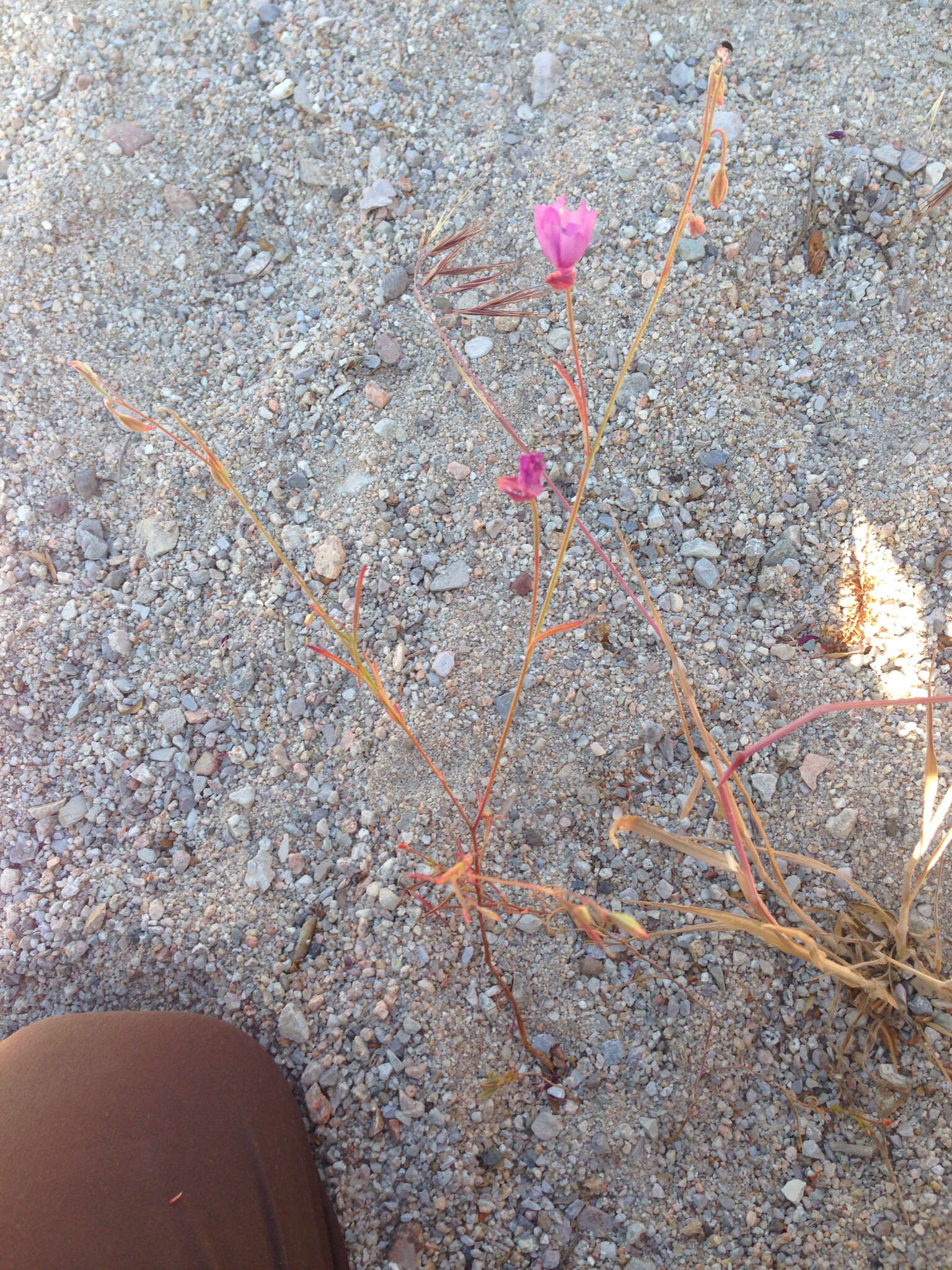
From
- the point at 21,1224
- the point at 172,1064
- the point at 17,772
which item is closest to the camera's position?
the point at 21,1224

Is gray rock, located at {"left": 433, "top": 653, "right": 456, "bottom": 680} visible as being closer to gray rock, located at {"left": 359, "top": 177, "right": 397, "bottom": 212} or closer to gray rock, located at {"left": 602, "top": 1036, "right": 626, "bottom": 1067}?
gray rock, located at {"left": 602, "top": 1036, "right": 626, "bottom": 1067}

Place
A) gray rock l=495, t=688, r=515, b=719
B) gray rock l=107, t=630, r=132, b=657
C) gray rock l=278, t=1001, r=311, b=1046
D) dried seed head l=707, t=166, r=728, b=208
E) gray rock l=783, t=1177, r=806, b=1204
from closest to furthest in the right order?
dried seed head l=707, t=166, r=728, b=208
gray rock l=783, t=1177, r=806, b=1204
gray rock l=278, t=1001, r=311, b=1046
gray rock l=495, t=688, r=515, b=719
gray rock l=107, t=630, r=132, b=657

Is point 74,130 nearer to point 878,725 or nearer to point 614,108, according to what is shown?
point 614,108

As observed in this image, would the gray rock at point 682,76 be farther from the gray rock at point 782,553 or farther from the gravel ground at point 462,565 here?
the gray rock at point 782,553

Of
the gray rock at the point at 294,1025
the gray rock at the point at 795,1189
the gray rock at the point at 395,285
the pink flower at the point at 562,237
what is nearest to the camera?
the pink flower at the point at 562,237

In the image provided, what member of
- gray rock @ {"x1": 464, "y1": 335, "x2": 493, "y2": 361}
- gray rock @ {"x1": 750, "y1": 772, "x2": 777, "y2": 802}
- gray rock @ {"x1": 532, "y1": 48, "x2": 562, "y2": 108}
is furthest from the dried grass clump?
gray rock @ {"x1": 532, "y1": 48, "x2": 562, "y2": 108}

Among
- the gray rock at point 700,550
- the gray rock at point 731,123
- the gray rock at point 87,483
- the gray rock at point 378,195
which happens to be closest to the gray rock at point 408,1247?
the gray rock at point 700,550

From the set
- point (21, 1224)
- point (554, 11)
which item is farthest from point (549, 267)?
point (21, 1224)
